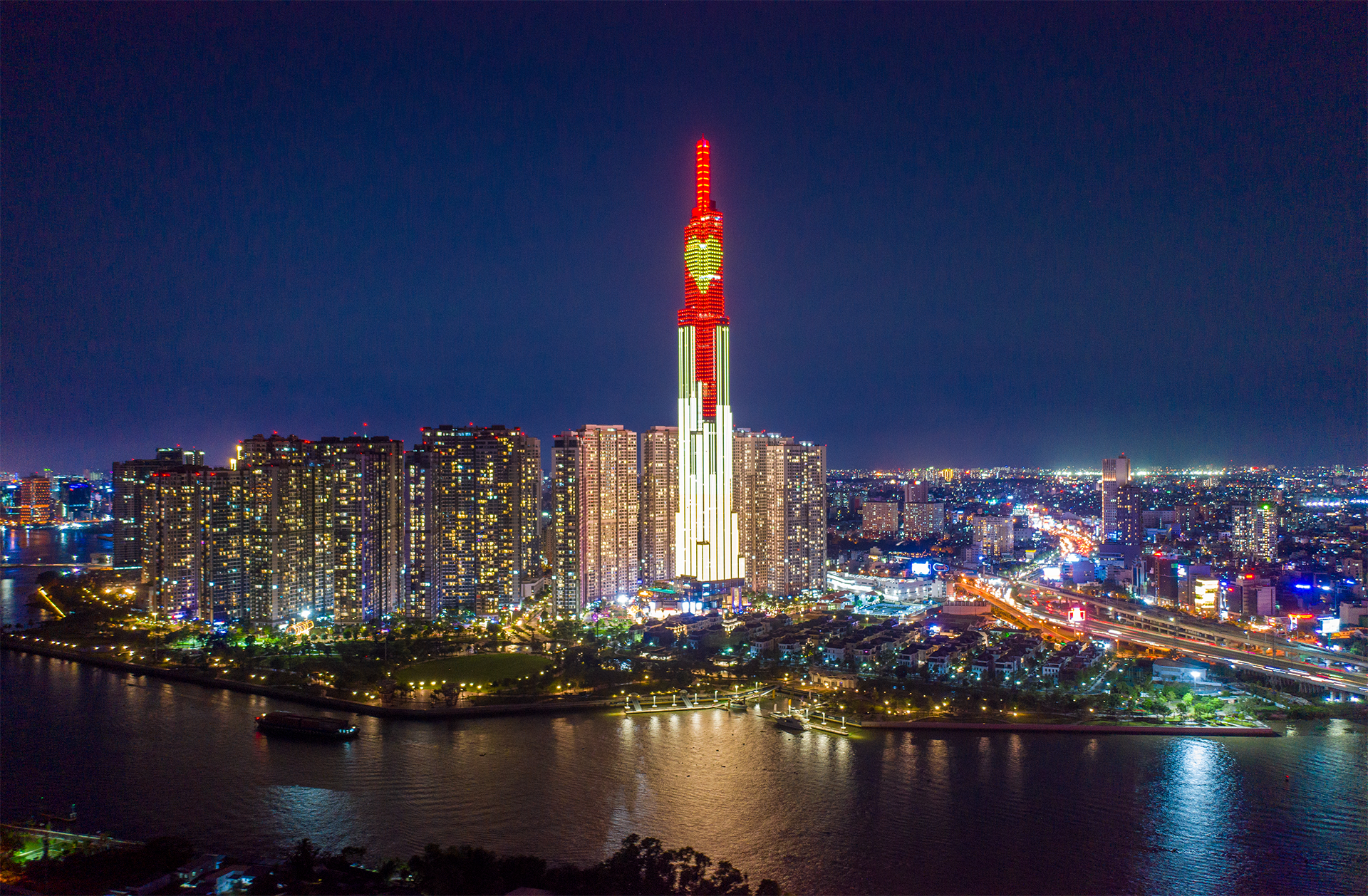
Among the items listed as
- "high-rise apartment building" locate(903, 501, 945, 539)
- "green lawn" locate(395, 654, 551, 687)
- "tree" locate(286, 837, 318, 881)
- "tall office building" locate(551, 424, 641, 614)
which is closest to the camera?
"tree" locate(286, 837, 318, 881)

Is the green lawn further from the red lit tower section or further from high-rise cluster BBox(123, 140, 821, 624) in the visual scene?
the red lit tower section

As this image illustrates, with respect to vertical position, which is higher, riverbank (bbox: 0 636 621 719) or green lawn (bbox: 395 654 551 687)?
green lawn (bbox: 395 654 551 687)

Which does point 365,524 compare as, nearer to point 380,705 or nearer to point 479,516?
point 479,516

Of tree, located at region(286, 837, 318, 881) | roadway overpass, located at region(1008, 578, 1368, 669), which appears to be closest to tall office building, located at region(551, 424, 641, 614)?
roadway overpass, located at region(1008, 578, 1368, 669)

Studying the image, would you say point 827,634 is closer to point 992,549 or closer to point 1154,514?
point 992,549

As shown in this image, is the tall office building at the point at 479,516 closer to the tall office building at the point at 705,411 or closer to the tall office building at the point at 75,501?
the tall office building at the point at 705,411

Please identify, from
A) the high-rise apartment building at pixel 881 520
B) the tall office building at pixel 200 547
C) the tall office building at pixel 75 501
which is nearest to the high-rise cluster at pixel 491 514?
the tall office building at pixel 200 547

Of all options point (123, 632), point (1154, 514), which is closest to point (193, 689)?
point (123, 632)
